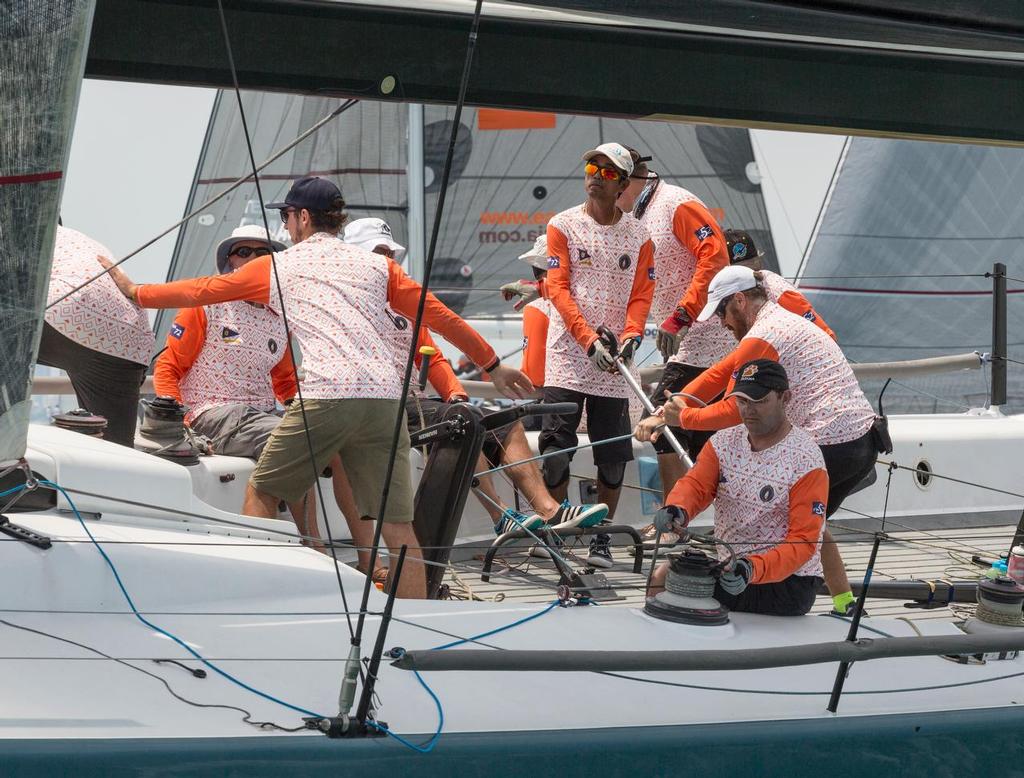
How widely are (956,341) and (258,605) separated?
24.8ft

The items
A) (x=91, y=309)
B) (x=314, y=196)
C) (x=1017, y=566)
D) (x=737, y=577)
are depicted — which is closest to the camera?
(x=737, y=577)

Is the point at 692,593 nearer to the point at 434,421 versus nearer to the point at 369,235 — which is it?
the point at 434,421

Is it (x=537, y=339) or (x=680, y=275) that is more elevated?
(x=680, y=275)

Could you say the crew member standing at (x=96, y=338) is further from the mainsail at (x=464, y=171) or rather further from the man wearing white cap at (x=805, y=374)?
the mainsail at (x=464, y=171)

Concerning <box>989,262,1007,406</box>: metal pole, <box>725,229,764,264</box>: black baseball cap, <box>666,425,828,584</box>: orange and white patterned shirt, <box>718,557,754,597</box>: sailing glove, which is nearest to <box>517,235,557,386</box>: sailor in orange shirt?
<box>725,229,764,264</box>: black baseball cap

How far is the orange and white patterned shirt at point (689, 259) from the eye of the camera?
4.35 meters

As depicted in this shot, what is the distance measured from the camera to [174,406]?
368 cm

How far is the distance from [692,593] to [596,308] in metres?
1.62

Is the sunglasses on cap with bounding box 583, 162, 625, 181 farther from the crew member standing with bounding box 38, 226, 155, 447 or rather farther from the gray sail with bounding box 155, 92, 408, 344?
the gray sail with bounding box 155, 92, 408, 344

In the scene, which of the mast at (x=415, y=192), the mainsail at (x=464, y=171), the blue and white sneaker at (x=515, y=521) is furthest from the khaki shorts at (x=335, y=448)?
the mast at (x=415, y=192)

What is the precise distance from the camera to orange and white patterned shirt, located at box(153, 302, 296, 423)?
4.06m

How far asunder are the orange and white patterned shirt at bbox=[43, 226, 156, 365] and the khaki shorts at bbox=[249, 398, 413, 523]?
821 mm

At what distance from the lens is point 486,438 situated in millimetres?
3943

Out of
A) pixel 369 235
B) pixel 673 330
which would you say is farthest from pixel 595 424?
pixel 369 235
